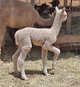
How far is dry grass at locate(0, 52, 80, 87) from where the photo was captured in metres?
3.65

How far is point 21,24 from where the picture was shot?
5.26 m

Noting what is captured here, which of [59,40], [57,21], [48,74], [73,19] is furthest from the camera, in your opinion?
[73,19]

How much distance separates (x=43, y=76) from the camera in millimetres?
4031

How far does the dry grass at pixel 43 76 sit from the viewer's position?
3646 mm

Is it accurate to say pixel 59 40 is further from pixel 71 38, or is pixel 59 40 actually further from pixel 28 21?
pixel 28 21

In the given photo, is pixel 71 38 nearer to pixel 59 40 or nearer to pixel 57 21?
pixel 59 40

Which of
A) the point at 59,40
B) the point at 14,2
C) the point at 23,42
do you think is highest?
the point at 14,2

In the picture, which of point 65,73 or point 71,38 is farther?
point 71,38

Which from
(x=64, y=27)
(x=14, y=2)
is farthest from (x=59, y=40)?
(x=14, y=2)

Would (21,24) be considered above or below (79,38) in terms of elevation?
above

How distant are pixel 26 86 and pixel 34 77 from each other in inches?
18.9

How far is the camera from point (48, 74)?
13.4 feet

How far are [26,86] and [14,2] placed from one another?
286 centimetres

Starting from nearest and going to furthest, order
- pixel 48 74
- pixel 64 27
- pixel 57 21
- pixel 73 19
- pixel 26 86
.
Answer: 1. pixel 26 86
2. pixel 57 21
3. pixel 48 74
4. pixel 64 27
5. pixel 73 19
